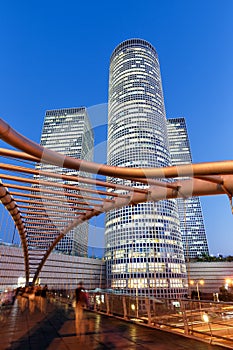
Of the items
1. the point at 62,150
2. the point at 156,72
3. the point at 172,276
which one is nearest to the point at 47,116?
the point at 62,150

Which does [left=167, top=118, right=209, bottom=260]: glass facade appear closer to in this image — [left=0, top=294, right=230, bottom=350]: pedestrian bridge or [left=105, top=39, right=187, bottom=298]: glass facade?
[left=105, top=39, right=187, bottom=298]: glass facade

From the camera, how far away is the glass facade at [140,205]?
6394 centimetres

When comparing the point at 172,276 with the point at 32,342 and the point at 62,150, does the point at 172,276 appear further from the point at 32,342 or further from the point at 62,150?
the point at 62,150

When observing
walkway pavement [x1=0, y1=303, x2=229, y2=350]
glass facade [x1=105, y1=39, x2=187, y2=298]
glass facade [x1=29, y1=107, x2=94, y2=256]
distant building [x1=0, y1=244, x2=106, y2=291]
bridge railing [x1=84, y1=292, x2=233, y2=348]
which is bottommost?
walkway pavement [x1=0, y1=303, x2=229, y2=350]

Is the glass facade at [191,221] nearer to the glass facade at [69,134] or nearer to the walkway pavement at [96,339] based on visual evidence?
the glass facade at [69,134]

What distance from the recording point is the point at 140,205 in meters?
72.5

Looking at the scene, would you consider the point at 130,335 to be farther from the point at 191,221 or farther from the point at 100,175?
the point at 191,221

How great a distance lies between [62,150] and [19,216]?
4632 inches

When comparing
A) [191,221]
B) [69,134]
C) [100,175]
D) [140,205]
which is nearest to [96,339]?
[100,175]

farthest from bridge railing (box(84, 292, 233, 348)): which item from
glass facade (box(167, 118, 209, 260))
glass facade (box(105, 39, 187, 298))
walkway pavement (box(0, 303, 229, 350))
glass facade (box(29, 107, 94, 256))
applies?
glass facade (box(29, 107, 94, 256))

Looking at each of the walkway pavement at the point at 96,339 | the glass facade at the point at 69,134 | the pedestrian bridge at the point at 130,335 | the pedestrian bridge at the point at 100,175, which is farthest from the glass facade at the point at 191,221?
the walkway pavement at the point at 96,339

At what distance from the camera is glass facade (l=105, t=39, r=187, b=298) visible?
6394cm

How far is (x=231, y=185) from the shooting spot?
7117 mm

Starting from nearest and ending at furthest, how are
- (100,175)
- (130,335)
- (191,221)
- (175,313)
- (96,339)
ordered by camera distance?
(96,339) < (130,335) < (175,313) < (100,175) < (191,221)
